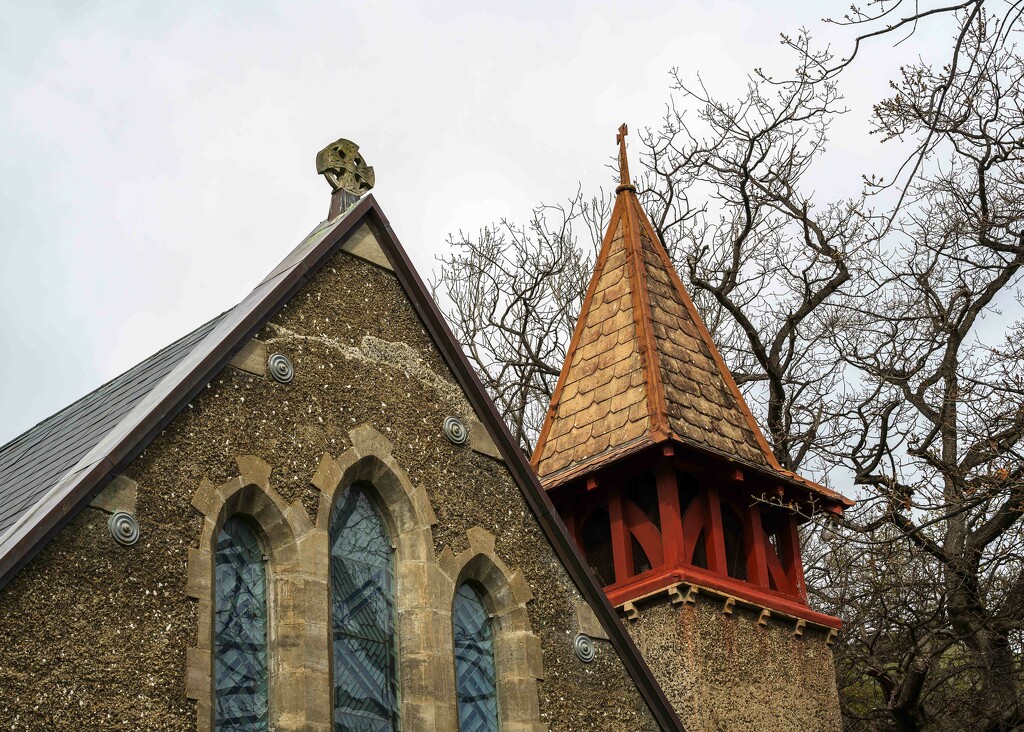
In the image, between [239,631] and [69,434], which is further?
[69,434]

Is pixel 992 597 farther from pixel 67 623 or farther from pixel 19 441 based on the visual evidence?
pixel 67 623

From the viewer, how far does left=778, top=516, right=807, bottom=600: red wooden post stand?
14711mm

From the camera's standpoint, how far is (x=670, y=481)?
1384 centimetres

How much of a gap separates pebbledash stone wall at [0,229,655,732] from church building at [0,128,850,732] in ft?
0.04

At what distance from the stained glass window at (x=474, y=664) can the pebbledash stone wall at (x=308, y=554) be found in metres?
0.10

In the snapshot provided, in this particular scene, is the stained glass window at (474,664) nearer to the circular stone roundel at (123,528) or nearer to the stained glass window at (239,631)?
the stained glass window at (239,631)

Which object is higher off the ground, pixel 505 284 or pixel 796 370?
pixel 505 284

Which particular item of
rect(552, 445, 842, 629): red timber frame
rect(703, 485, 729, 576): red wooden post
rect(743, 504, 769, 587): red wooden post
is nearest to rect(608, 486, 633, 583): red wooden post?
rect(552, 445, 842, 629): red timber frame

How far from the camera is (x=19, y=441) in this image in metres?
11.8

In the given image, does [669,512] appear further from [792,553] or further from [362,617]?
[362,617]

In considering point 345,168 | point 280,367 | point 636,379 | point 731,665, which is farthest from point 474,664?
point 636,379

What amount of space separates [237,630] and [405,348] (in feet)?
7.66

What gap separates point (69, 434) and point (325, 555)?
6.91 ft

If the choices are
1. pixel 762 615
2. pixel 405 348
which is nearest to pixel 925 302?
pixel 762 615
